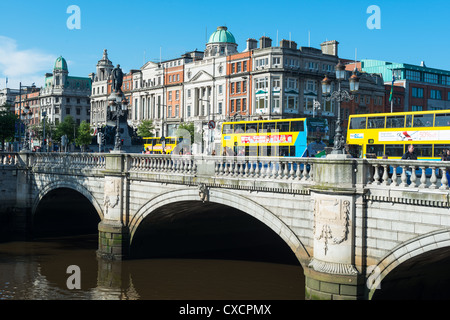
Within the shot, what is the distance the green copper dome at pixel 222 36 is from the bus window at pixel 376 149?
2092 inches

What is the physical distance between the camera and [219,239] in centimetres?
3008

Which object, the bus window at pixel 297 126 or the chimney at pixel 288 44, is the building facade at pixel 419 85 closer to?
the chimney at pixel 288 44

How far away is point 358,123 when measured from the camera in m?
30.9

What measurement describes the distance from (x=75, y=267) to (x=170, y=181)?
7629mm

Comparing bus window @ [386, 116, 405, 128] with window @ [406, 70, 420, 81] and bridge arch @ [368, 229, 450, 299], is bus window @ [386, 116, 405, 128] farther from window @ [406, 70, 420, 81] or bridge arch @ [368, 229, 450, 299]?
window @ [406, 70, 420, 81]

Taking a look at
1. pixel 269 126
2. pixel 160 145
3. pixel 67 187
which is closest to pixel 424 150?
pixel 269 126

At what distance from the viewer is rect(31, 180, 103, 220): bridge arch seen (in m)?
27.5

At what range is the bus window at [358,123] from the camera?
30.6m

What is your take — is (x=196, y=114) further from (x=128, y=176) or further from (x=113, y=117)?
(x=128, y=176)

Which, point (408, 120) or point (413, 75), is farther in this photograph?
point (413, 75)

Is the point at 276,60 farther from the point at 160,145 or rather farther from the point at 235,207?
the point at 235,207

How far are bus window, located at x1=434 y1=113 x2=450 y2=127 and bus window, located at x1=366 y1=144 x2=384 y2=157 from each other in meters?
3.87

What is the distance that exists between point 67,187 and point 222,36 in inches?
2153

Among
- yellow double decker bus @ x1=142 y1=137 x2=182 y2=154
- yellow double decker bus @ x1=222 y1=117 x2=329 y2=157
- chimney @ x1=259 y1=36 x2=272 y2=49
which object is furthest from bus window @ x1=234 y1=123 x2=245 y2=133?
chimney @ x1=259 y1=36 x2=272 y2=49
